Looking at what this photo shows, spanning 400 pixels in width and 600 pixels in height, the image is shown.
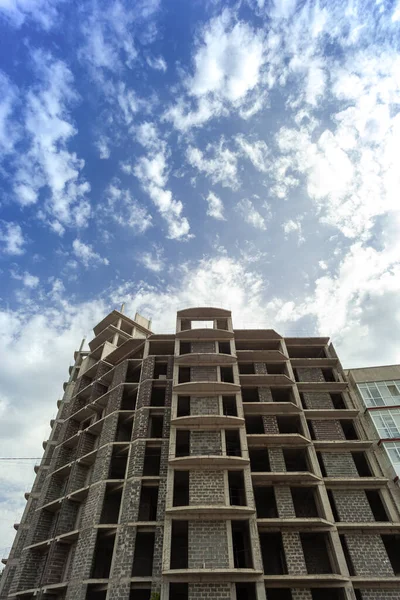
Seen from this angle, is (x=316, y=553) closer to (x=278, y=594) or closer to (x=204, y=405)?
(x=278, y=594)

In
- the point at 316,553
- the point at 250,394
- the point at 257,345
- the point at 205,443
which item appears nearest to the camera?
the point at 316,553

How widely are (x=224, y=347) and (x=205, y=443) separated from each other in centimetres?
1015

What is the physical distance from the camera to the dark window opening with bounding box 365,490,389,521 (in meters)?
25.7

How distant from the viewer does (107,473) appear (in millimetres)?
25141

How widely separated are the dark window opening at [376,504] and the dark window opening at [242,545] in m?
9.98

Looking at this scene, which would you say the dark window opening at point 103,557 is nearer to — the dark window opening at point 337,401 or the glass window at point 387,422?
the dark window opening at point 337,401

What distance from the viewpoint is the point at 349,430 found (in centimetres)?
3061

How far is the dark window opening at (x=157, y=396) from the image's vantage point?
30.9 meters

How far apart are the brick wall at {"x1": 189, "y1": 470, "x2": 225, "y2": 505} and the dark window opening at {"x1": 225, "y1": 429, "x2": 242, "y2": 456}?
3.45m

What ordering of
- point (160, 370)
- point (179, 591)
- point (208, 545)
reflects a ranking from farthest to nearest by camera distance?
point (160, 370) < point (179, 591) < point (208, 545)

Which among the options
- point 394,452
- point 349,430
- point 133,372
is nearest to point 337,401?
point 349,430

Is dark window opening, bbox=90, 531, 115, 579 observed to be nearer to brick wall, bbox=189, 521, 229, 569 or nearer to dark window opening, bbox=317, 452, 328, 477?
brick wall, bbox=189, 521, 229, 569

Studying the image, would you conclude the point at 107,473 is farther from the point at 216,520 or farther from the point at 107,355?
the point at 107,355

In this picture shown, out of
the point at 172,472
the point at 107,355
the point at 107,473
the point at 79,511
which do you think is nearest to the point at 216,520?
the point at 172,472
